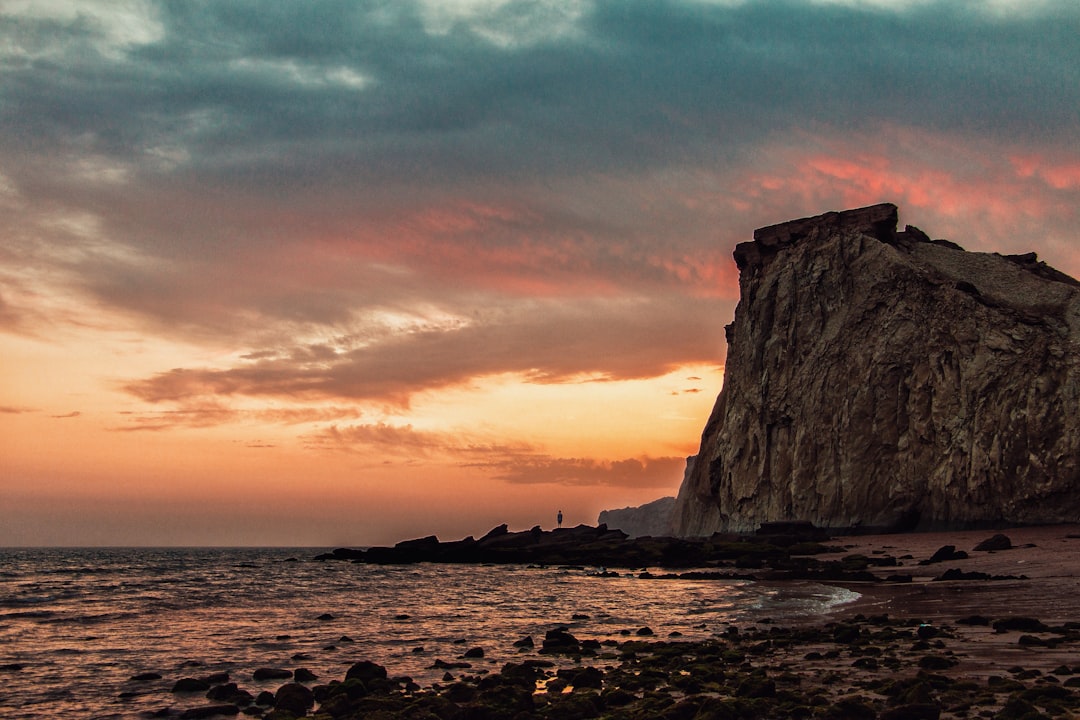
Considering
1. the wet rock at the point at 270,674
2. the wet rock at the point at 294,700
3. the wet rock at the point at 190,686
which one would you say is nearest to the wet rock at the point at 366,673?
the wet rock at the point at 294,700

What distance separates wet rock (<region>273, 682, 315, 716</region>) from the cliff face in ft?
181

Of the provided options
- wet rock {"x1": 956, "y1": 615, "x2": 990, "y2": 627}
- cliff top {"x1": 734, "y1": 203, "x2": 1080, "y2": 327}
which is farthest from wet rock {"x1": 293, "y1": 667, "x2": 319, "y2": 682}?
cliff top {"x1": 734, "y1": 203, "x2": 1080, "y2": 327}

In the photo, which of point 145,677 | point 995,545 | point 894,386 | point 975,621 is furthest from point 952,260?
point 145,677

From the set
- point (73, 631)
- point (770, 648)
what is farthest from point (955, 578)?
point (73, 631)

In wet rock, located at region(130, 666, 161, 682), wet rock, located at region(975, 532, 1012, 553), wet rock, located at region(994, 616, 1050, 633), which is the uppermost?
wet rock, located at region(975, 532, 1012, 553)

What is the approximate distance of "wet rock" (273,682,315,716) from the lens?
14781 mm

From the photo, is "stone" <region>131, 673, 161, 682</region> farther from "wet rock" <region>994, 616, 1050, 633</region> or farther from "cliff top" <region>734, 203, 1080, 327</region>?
"cliff top" <region>734, 203, 1080, 327</region>

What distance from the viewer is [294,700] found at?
15.0 meters

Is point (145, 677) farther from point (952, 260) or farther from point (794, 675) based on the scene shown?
point (952, 260)

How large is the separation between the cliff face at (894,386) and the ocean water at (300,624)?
24.7 m

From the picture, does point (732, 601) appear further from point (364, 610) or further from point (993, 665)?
point (993, 665)

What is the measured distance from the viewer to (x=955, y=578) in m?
33.5

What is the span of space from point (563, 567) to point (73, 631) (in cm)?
4387

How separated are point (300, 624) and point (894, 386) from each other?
170 ft
